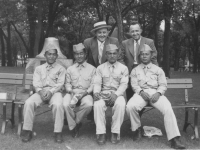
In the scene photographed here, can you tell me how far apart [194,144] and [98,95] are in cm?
200

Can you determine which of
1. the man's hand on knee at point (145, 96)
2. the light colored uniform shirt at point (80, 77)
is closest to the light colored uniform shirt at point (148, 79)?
the man's hand on knee at point (145, 96)

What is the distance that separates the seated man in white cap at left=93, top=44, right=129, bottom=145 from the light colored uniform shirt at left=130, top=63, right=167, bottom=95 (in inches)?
7.9

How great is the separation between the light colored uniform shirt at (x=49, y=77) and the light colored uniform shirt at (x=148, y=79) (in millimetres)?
1509

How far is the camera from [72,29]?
102ft

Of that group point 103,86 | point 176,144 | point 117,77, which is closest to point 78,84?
point 103,86

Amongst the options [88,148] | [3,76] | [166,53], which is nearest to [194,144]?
[88,148]

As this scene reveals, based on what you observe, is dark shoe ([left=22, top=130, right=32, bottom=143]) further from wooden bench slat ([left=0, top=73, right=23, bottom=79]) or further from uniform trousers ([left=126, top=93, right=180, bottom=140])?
uniform trousers ([left=126, top=93, right=180, bottom=140])

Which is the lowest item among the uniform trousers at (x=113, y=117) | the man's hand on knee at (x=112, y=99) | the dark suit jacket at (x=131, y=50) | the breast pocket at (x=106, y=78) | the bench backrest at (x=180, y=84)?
the uniform trousers at (x=113, y=117)

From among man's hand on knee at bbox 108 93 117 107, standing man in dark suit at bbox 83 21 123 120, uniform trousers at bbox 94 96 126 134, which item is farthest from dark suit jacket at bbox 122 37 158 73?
uniform trousers at bbox 94 96 126 134

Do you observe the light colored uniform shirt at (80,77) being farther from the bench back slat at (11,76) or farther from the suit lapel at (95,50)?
the bench back slat at (11,76)

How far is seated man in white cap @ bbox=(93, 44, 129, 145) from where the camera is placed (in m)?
4.59

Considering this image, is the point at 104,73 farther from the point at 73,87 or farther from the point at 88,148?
the point at 88,148

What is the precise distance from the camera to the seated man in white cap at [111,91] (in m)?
4.59

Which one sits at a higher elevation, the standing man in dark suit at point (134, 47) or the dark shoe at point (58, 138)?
the standing man in dark suit at point (134, 47)
